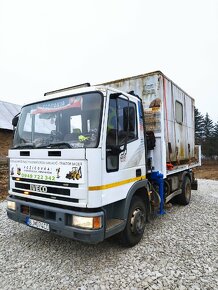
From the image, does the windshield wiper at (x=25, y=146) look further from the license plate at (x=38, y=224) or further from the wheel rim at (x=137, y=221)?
the wheel rim at (x=137, y=221)

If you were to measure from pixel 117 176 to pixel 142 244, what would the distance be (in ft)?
5.08

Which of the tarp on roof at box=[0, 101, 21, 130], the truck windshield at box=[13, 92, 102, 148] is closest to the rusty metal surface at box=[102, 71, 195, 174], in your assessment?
the truck windshield at box=[13, 92, 102, 148]

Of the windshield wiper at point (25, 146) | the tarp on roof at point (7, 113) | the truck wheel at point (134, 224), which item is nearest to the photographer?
the windshield wiper at point (25, 146)

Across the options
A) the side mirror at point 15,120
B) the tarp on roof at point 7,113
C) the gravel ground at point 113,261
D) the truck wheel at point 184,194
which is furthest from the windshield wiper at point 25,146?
the tarp on roof at point 7,113

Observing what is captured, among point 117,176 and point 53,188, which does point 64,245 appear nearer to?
point 53,188

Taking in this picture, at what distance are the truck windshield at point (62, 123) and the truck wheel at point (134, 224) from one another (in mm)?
1528

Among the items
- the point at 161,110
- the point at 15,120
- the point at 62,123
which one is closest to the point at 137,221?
the point at 62,123

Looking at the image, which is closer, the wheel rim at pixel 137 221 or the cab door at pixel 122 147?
the cab door at pixel 122 147

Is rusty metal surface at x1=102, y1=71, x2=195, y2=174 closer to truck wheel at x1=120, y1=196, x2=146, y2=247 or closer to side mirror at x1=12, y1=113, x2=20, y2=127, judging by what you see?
truck wheel at x1=120, y1=196, x2=146, y2=247

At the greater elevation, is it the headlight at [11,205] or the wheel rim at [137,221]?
the headlight at [11,205]

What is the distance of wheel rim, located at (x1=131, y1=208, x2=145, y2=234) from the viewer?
13.0 ft

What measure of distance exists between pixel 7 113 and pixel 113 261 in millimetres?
18569

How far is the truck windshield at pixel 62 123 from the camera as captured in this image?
3.28 meters

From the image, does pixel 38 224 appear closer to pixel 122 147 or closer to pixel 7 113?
pixel 122 147
